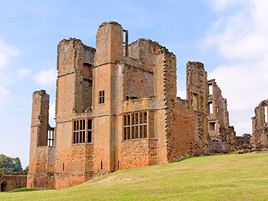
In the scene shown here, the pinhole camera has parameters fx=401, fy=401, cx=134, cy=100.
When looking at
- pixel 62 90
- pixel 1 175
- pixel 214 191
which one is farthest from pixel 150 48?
pixel 214 191

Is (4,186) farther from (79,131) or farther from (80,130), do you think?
(80,130)

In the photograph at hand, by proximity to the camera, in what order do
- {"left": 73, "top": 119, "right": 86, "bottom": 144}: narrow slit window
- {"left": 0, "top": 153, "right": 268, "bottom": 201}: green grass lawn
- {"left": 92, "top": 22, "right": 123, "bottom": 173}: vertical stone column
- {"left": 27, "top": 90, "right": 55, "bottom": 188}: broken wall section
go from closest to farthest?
{"left": 0, "top": 153, "right": 268, "bottom": 201}: green grass lawn < {"left": 92, "top": 22, "right": 123, "bottom": 173}: vertical stone column < {"left": 73, "top": 119, "right": 86, "bottom": 144}: narrow slit window < {"left": 27, "top": 90, "right": 55, "bottom": 188}: broken wall section

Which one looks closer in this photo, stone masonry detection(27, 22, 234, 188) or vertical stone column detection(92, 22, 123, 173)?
stone masonry detection(27, 22, 234, 188)

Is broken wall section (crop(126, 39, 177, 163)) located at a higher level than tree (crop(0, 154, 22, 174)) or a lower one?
higher

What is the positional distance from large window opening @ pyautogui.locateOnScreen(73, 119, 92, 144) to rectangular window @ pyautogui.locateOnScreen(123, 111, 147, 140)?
4130 millimetres

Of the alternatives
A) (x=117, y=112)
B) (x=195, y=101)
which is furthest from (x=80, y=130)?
(x=195, y=101)

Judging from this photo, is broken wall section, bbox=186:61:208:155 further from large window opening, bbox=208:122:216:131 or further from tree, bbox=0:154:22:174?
tree, bbox=0:154:22:174

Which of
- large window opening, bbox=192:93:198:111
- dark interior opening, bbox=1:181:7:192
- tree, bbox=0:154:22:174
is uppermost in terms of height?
large window opening, bbox=192:93:198:111

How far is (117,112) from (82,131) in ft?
14.3

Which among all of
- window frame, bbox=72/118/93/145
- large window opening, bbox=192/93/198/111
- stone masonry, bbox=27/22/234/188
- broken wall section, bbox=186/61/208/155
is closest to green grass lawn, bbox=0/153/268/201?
stone masonry, bbox=27/22/234/188

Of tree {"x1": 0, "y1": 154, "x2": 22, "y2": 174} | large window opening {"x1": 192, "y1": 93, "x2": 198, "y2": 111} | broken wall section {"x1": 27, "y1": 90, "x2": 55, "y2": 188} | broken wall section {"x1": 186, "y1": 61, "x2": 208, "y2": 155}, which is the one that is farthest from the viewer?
tree {"x1": 0, "y1": 154, "x2": 22, "y2": 174}

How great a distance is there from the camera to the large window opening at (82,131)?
35781 mm

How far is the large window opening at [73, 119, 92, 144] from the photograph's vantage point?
35781 mm

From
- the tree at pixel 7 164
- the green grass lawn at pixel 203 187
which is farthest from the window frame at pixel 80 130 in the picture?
the tree at pixel 7 164
